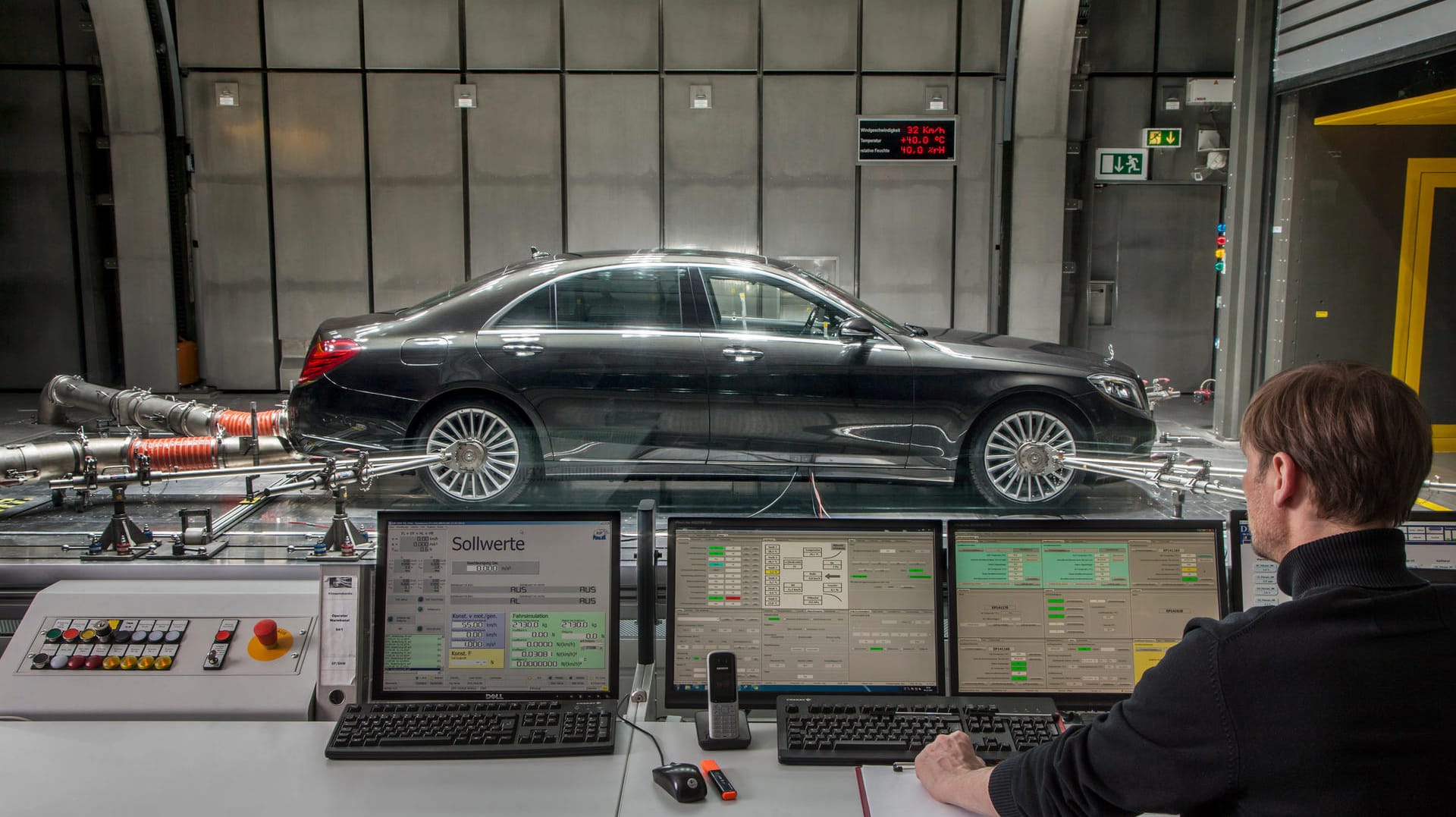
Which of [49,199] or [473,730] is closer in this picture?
[473,730]

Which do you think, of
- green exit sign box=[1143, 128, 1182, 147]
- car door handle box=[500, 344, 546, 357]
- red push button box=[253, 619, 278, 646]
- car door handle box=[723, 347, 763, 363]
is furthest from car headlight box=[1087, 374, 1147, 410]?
green exit sign box=[1143, 128, 1182, 147]

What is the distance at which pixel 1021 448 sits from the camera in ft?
14.1

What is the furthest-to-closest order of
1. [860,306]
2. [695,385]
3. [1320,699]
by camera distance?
[860,306]
[695,385]
[1320,699]

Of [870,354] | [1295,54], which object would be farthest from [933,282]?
[870,354]

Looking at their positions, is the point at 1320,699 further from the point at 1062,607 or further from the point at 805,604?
the point at 805,604

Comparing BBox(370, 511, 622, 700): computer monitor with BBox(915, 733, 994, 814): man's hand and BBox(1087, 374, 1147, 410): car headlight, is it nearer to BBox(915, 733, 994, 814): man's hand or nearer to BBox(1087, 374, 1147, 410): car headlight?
BBox(915, 733, 994, 814): man's hand

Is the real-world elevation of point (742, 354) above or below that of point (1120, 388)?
above

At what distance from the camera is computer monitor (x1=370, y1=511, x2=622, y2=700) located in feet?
7.25

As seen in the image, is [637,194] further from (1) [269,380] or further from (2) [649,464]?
(2) [649,464]

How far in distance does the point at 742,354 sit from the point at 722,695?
253 cm

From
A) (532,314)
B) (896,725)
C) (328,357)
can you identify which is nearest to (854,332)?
(532,314)

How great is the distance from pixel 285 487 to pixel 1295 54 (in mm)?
6131

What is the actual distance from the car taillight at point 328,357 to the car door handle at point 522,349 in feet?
2.05

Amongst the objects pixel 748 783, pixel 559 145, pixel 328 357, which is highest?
pixel 559 145
